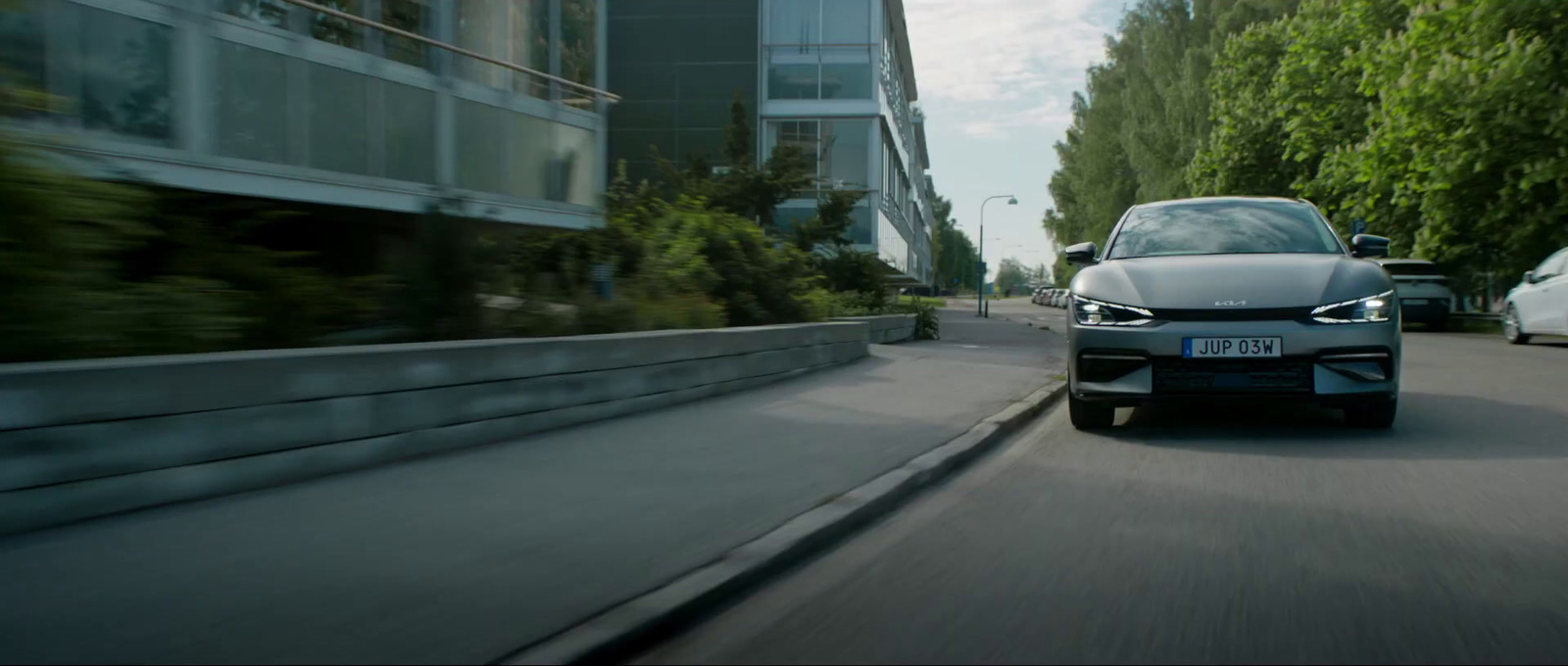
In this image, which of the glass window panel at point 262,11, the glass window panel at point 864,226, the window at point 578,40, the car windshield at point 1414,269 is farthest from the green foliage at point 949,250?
the glass window panel at point 262,11

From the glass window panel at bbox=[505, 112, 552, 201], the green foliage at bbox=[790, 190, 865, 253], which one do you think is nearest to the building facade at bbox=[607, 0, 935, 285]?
the green foliage at bbox=[790, 190, 865, 253]

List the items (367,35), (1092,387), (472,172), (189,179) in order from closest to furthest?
1. (1092,387)
2. (189,179)
3. (367,35)
4. (472,172)

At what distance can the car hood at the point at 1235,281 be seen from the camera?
7262mm

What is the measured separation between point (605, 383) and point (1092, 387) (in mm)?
3344

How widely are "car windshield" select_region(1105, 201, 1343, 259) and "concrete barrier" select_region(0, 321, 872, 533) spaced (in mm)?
3796

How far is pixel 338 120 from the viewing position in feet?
43.5

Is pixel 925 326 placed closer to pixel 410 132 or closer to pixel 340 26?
pixel 410 132

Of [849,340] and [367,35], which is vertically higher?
[367,35]

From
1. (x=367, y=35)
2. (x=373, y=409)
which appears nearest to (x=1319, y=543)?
(x=373, y=409)

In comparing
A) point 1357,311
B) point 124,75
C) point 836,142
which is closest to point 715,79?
point 836,142

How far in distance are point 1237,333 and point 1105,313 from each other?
0.83 meters

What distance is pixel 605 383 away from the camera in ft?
28.0

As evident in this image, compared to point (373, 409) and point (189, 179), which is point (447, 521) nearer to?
point (373, 409)

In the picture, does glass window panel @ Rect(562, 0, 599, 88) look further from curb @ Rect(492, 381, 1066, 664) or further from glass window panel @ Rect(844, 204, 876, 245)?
glass window panel @ Rect(844, 204, 876, 245)
